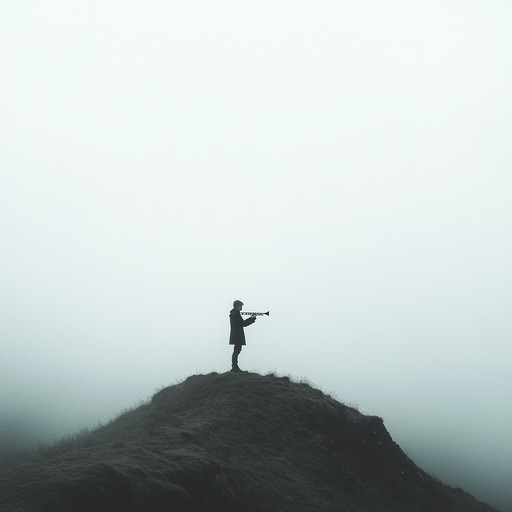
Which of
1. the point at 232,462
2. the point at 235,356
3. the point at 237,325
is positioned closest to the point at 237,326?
the point at 237,325

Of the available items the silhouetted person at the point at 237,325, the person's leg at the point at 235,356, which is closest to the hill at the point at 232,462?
the person's leg at the point at 235,356

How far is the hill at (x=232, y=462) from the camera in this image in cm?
1030

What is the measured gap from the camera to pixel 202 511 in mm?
11867

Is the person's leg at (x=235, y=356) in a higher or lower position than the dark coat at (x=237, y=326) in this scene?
lower

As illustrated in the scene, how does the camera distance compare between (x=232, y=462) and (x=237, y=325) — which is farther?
(x=237, y=325)

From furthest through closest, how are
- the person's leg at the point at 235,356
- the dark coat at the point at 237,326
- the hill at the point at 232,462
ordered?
1. the person's leg at the point at 235,356
2. the dark coat at the point at 237,326
3. the hill at the point at 232,462

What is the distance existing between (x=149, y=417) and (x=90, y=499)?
10.0 m

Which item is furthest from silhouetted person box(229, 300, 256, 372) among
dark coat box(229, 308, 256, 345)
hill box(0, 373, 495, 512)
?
hill box(0, 373, 495, 512)

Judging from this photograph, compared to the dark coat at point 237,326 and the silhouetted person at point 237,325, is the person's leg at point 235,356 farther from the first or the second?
the dark coat at point 237,326

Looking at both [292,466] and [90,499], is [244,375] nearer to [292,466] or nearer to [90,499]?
[292,466]

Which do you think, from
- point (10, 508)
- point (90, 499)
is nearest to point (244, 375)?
point (90, 499)

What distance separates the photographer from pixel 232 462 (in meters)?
15.1

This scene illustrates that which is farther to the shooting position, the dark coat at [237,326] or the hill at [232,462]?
the dark coat at [237,326]

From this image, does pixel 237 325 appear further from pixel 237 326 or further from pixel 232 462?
pixel 232 462
